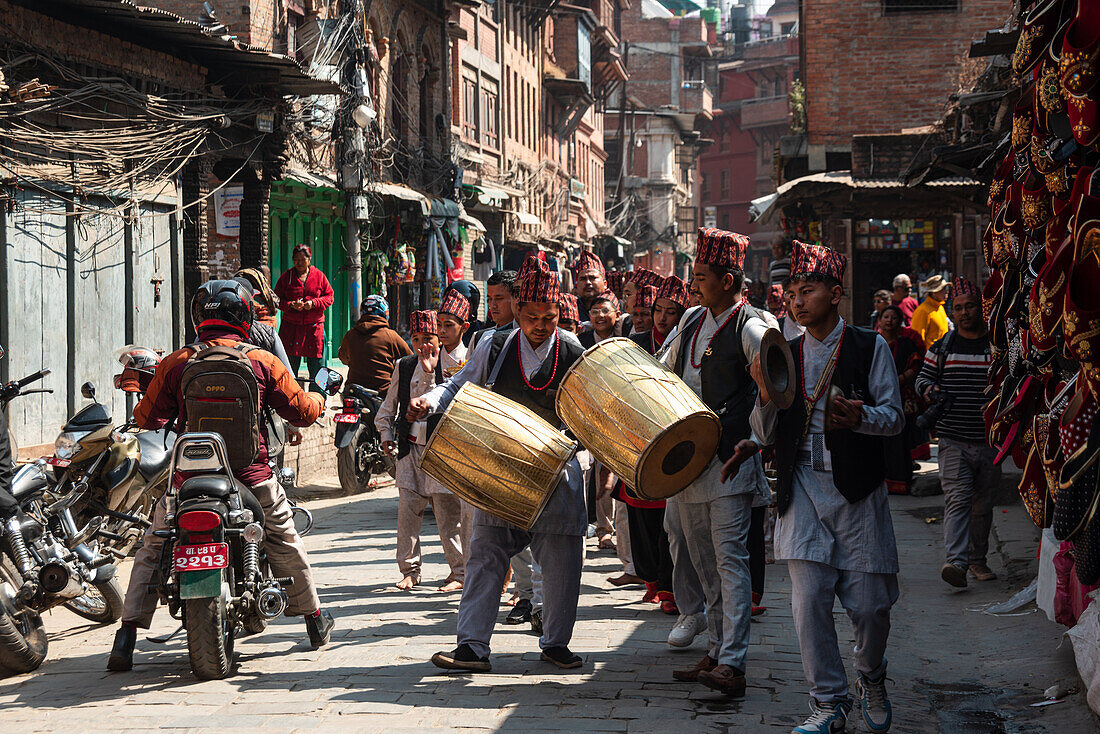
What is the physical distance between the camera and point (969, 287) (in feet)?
27.3

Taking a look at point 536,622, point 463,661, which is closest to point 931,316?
point 536,622

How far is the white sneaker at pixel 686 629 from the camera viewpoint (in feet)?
20.4

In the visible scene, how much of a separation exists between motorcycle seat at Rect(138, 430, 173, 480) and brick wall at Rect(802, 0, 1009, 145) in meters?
18.2

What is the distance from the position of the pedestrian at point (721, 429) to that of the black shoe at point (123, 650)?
A: 262cm

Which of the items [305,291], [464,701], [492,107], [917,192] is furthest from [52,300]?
[492,107]

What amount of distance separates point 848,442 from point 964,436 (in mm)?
3495

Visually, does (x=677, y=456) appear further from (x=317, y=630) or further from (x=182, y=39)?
(x=182, y=39)

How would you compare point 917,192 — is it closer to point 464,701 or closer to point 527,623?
point 527,623

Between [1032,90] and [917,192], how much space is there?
50.9ft

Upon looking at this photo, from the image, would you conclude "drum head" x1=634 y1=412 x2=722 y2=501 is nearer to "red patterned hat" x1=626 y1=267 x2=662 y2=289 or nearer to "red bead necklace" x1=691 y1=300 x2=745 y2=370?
"red bead necklace" x1=691 y1=300 x2=745 y2=370

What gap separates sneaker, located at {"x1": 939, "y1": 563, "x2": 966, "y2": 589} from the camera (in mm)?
7863

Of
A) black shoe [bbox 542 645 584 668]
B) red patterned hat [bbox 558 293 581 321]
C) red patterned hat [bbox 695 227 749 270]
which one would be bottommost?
black shoe [bbox 542 645 584 668]

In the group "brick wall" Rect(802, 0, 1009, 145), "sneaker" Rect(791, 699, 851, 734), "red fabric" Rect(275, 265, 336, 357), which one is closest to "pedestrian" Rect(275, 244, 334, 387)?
"red fabric" Rect(275, 265, 336, 357)

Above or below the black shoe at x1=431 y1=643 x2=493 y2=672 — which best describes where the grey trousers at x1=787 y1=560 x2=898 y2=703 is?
above
